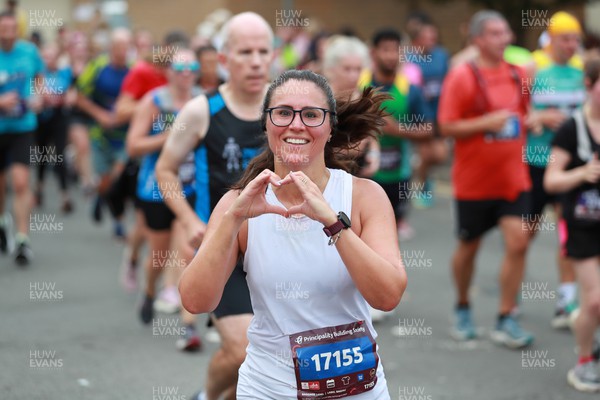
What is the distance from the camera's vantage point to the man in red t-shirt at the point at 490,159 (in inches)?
288

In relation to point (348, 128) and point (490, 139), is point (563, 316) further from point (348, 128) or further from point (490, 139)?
point (348, 128)

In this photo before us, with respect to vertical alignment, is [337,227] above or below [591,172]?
above

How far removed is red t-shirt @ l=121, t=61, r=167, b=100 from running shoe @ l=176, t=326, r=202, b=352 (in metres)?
3.22

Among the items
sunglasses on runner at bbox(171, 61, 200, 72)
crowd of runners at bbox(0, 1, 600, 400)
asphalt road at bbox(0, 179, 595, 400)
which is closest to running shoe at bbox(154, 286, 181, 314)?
crowd of runners at bbox(0, 1, 600, 400)

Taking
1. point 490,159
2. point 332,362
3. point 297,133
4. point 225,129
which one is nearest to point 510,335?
point 490,159

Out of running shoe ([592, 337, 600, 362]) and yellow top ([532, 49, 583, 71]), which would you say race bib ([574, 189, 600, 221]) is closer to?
running shoe ([592, 337, 600, 362])

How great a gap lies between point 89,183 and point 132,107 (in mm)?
5880

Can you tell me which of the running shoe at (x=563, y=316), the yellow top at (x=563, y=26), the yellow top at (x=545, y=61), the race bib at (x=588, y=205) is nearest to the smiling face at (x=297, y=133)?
the race bib at (x=588, y=205)

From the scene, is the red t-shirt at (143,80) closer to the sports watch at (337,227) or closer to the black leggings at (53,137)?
the black leggings at (53,137)

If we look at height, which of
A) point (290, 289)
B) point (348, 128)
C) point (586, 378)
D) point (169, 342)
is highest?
point (348, 128)

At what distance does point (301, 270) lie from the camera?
3494mm

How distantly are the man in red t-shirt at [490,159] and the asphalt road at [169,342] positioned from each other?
39cm

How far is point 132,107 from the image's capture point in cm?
965

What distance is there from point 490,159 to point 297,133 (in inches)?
161
